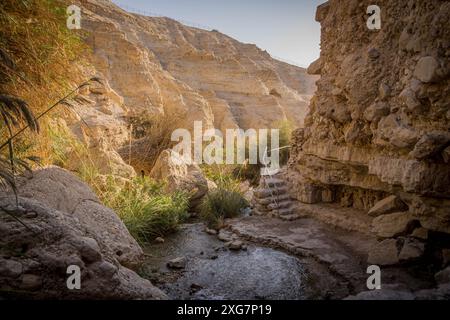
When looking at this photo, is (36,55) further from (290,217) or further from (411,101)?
(290,217)

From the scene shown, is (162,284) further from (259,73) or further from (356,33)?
(259,73)

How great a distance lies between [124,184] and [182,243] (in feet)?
5.10

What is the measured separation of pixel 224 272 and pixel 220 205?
2.37m

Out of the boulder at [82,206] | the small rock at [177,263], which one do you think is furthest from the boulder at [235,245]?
the boulder at [82,206]

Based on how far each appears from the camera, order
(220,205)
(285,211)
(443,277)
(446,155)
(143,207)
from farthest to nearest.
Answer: (220,205) < (285,211) < (143,207) < (446,155) < (443,277)

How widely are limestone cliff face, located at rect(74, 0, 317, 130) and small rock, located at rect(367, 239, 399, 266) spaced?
884 cm

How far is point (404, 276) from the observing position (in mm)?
3301

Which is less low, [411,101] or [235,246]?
[411,101]

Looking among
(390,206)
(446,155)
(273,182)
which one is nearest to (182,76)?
(273,182)

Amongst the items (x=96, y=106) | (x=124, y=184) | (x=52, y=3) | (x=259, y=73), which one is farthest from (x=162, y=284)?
(x=259, y=73)

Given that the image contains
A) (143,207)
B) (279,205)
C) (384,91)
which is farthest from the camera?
(279,205)

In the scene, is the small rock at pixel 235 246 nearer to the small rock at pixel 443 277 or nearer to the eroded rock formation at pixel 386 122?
the eroded rock formation at pixel 386 122

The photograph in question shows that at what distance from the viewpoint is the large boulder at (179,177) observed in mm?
6324

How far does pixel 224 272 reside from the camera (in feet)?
12.7
